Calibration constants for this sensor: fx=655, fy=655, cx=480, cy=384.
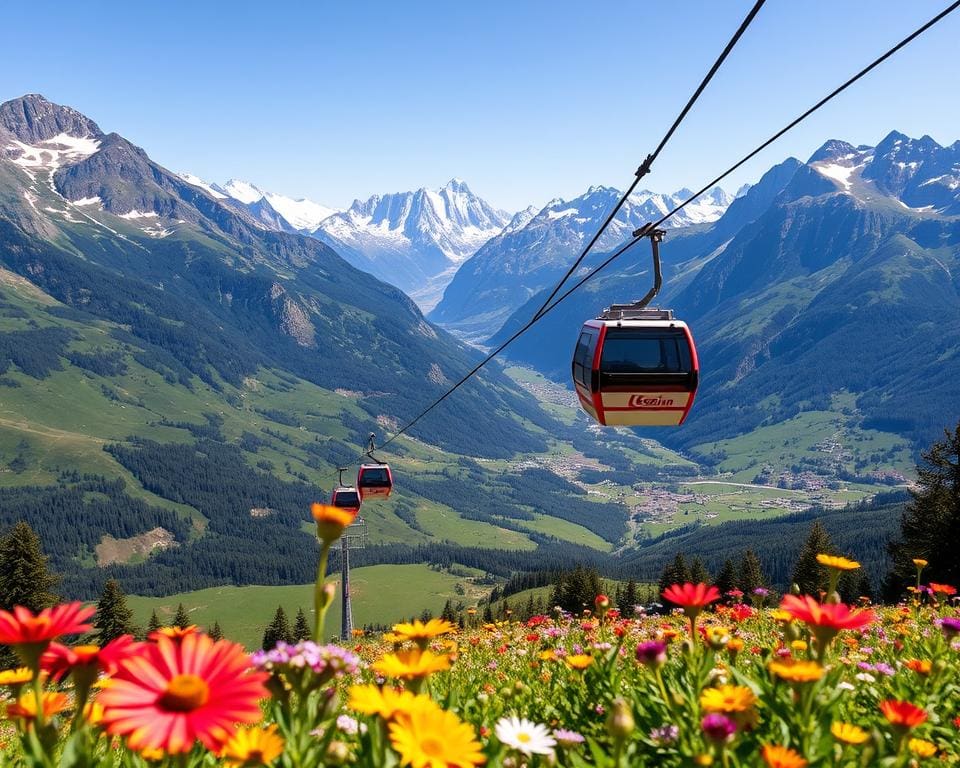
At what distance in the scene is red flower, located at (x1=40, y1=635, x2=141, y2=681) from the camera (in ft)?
9.99

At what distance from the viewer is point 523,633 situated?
1211 cm

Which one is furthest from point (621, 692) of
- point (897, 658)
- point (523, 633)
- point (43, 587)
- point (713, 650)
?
point (43, 587)

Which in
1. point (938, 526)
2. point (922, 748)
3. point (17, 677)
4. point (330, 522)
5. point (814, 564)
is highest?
point (330, 522)

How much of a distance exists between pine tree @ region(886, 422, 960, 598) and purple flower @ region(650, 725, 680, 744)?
39.2m

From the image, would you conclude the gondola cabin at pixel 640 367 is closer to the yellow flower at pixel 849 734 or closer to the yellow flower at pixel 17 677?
the yellow flower at pixel 849 734

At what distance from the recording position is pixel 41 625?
112 inches

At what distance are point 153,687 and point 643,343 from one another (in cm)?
1611

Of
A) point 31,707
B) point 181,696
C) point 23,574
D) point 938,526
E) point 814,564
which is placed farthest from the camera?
point 23,574

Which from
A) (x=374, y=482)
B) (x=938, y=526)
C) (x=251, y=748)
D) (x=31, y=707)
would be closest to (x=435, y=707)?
(x=251, y=748)

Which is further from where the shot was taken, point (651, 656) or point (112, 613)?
point (112, 613)

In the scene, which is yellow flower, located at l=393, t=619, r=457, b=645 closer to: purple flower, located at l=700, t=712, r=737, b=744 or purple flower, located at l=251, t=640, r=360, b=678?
purple flower, located at l=251, t=640, r=360, b=678

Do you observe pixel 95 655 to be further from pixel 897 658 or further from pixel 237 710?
pixel 897 658

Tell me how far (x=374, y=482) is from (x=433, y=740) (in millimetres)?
46384

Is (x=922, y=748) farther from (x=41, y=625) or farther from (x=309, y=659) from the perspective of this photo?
(x=41, y=625)
